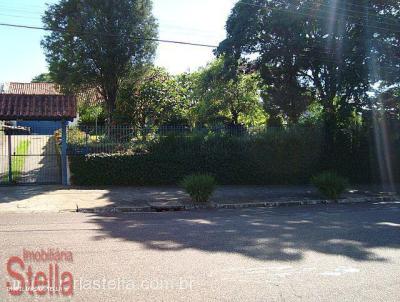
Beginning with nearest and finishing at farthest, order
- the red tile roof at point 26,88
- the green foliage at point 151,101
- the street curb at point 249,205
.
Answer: the street curb at point 249,205 < the green foliage at point 151,101 < the red tile roof at point 26,88

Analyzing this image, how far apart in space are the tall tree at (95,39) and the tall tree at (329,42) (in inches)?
153

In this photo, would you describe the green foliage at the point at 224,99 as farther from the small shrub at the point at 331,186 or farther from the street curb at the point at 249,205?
the street curb at the point at 249,205

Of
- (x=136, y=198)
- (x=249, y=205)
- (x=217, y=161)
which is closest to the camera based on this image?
(x=249, y=205)

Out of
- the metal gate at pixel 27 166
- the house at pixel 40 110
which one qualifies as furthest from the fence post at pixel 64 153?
the metal gate at pixel 27 166

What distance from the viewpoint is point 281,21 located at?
59.6 ft

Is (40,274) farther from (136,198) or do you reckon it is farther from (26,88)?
(26,88)

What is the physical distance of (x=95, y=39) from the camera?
18.5 meters

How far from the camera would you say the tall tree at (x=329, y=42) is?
18.2 metres

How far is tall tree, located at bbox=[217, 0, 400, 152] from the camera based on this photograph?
59.7 feet

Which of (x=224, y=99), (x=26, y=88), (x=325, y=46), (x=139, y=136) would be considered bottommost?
(x=139, y=136)

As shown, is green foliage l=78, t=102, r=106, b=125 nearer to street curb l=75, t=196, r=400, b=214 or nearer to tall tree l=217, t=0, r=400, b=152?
tall tree l=217, t=0, r=400, b=152

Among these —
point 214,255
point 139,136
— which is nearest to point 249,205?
point 139,136

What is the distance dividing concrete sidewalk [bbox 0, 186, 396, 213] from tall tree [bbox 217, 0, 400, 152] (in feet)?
14.4

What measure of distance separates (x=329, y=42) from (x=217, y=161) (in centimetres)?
702
